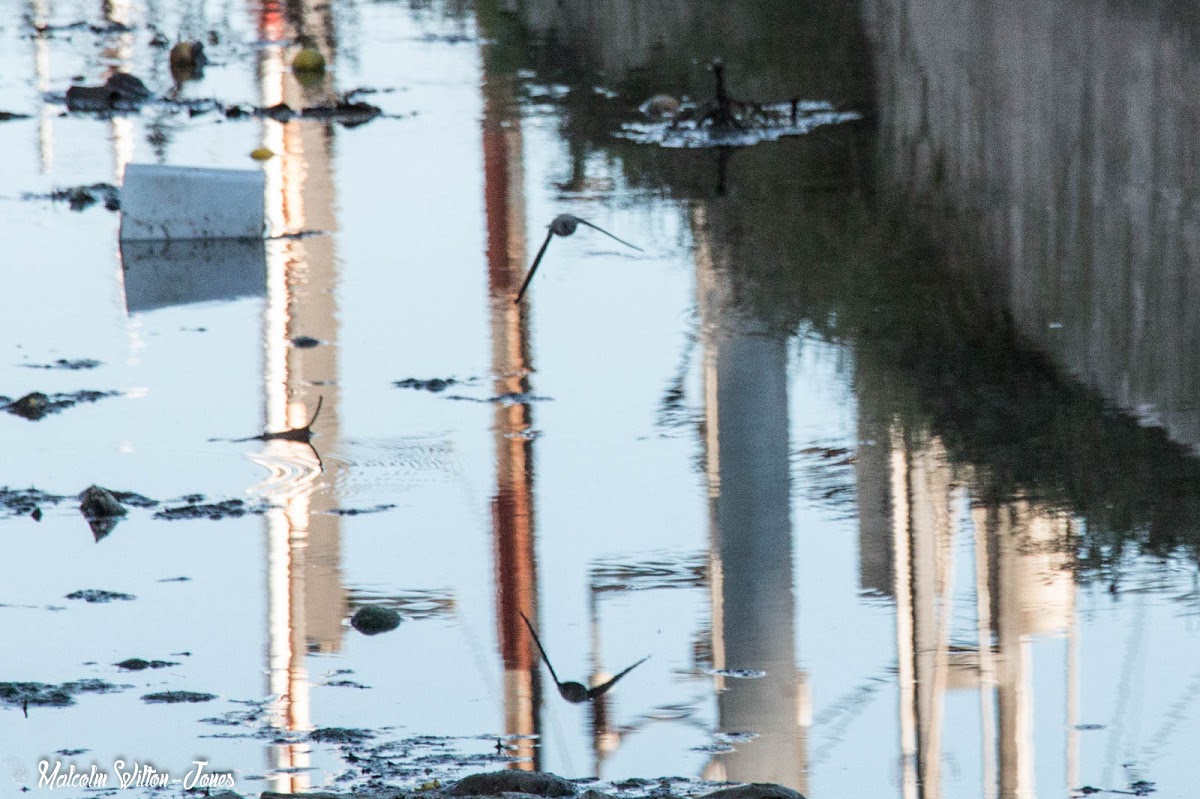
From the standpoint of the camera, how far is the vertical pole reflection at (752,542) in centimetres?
445

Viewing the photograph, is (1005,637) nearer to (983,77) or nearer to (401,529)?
(401,529)

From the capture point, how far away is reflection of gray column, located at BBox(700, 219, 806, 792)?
14.6ft

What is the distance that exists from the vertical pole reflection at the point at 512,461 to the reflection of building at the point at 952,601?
0.81 m

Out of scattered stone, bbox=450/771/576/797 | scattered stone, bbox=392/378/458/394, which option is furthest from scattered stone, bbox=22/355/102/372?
scattered stone, bbox=450/771/576/797

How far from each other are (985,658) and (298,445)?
2.54 meters

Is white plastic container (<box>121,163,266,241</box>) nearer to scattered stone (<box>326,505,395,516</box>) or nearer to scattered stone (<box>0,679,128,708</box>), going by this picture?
scattered stone (<box>326,505,395,516</box>)

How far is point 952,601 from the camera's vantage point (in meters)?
→ 5.21

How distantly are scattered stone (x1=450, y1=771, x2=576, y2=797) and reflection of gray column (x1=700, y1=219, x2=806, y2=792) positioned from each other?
415 millimetres

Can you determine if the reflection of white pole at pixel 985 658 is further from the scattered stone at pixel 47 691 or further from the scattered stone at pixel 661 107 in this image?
the scattered stone at pixel 661 107

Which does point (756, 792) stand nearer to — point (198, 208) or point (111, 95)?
point (198, 208)

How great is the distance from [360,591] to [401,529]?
1.73 feet

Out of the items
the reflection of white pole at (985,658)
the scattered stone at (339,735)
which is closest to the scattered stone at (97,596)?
the scattered stone at (339,735)

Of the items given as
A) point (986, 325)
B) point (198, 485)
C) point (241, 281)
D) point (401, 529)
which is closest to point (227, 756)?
point (401, 529)

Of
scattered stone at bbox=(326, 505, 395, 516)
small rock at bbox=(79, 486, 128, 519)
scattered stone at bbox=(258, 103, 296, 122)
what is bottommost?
scattered stone at bbox=(326, 505, 395, 516)
